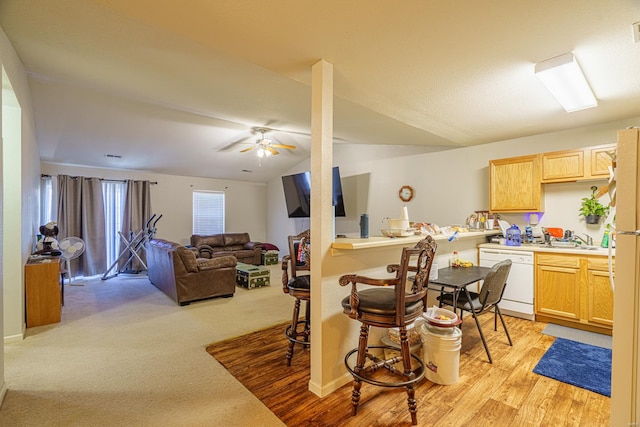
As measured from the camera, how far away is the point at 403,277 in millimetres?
1720

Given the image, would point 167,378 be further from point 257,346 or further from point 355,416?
point 355,416

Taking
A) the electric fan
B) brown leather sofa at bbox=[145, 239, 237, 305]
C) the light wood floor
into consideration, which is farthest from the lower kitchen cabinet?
the electric fan

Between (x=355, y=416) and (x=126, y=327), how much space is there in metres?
2.89

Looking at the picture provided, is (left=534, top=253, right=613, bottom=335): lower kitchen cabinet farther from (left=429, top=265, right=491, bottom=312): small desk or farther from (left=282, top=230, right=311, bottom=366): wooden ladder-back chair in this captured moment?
(left=282, top=230, right=311, bottom=366): wooden ladder-back chair

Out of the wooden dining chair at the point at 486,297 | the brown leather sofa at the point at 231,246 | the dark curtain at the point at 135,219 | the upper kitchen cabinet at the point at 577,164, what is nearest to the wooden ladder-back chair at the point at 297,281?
the wooden dining chair at the point at 486,297

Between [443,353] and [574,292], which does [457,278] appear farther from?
[574,292]

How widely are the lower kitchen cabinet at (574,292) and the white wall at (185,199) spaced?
698 centimetres

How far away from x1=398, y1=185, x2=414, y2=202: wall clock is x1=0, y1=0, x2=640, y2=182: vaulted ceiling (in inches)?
41.0

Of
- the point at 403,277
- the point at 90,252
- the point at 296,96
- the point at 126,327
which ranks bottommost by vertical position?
the point at 126,327

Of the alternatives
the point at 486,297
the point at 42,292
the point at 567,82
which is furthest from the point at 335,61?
the point at 42,292

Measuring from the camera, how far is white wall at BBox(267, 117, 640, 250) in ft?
11.9

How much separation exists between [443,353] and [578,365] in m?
1.31

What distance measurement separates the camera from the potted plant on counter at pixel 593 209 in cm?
345

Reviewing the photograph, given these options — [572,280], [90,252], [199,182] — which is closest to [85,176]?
[90,252]
